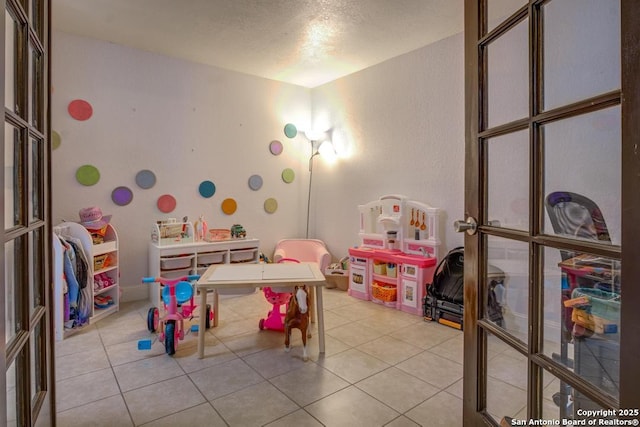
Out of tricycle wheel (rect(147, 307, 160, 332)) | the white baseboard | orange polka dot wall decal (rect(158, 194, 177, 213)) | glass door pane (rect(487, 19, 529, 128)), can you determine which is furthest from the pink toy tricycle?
glass door pane (rect(487, 19, 529, 128))

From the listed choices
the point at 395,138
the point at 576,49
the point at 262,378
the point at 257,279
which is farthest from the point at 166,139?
the point at 576,49

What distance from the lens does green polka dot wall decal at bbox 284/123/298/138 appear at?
16.5 ft

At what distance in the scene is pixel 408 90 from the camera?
3.94m

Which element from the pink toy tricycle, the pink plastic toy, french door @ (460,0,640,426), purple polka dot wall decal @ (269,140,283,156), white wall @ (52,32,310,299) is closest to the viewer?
french door @ (460,0,640,426)

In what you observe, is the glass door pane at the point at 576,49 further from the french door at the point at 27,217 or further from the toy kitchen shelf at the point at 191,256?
the toy kitchen shelf at the point at 191,256

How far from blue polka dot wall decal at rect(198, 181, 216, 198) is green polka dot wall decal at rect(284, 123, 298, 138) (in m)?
1.31

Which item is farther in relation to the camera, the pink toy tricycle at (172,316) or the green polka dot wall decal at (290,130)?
the green polka dot wall decal at (290,130)

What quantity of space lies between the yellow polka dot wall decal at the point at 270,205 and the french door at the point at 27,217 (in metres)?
Answer: 3.51

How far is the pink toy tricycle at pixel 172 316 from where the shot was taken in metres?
2.60

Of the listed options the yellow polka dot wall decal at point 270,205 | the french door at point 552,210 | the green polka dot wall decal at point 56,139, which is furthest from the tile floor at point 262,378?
the yellow polka dot wall decal at point 270,205

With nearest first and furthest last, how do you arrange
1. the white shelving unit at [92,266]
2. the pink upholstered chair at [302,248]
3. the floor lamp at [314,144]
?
1. the white shelving unit at [92,266]
2. the pink upholstered chair at [302,248]
3. the floor lamp at [314,144]

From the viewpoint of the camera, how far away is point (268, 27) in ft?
10.9

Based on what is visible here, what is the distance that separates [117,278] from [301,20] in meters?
3.00

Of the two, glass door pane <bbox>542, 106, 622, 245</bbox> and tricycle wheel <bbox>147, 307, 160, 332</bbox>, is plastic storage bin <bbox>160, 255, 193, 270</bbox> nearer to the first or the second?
tricycle wheel <bbox>147, 307, 160, 332</bbox>
